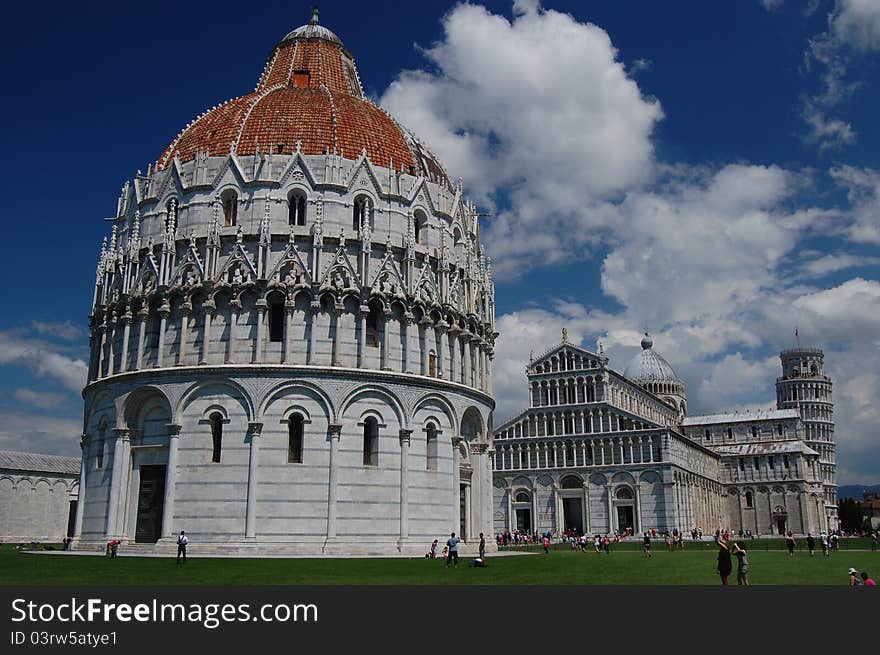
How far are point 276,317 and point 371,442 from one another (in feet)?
25.9

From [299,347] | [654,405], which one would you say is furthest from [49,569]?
[654,405]

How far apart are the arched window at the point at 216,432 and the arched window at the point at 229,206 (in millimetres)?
10368

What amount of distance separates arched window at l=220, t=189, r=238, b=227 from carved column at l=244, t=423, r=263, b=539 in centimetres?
1138

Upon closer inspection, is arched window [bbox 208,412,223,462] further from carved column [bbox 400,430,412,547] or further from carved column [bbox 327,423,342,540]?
carved column [bbox 400,430,412,547]

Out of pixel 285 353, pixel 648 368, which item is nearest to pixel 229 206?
pixel 285 353

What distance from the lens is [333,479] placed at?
3972 cm

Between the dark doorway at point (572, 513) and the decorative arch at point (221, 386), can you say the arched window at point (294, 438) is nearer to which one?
the decorative arch at point (221, 386)

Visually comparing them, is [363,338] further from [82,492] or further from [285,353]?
[82,492]

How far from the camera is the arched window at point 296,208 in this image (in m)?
43.7

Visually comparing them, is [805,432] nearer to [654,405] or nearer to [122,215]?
[654,405]

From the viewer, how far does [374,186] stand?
45.2 m

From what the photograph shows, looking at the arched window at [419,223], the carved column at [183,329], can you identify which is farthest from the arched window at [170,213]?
the arched window at [419,223]

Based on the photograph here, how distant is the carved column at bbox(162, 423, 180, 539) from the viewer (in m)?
39.2

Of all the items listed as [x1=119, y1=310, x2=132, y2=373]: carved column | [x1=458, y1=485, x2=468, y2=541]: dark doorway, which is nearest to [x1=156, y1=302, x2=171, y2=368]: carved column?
[x1=119, y1=310, x2=132, y2=373]: carved column
